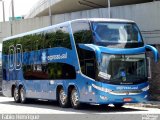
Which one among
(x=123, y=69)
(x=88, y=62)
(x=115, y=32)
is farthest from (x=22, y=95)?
(x=123, y=69)

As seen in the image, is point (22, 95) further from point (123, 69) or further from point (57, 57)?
point (123, 69)

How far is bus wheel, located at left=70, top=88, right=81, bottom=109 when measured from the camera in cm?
2241

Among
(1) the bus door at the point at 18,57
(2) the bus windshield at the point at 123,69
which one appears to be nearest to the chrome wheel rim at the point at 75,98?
(2) the bus windshield at the point at 123,69

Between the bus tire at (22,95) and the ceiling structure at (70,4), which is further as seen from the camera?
the ceiling structure at (70,4)

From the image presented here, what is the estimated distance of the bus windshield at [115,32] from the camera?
21234 mm

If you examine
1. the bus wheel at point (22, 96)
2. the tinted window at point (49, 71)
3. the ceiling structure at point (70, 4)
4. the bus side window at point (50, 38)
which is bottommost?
the bus wheel at point (22, 96)

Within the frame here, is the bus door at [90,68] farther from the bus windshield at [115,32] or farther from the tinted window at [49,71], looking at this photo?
the tinted window at [49,71]

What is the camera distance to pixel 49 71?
25234 mm

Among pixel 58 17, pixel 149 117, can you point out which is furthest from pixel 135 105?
pixel 58 17

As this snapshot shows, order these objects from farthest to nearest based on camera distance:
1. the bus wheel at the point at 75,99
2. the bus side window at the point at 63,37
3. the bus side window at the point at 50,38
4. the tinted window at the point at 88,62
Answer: the bus side window at the point at 50,38, the bus side window at the point at 63,37, the bus wheel at the point at 75,99, the tinted window at the point at 88,62

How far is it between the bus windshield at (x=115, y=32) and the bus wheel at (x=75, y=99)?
2.79m

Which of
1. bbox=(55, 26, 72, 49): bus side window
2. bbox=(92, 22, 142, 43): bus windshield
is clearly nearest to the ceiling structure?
bbox=(55, 26, 72, 49): bus side window

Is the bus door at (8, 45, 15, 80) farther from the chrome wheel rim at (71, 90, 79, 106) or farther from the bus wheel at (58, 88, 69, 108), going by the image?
the chrome wheel rim at (71, 90, 79, 106)

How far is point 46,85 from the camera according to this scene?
2564cm
